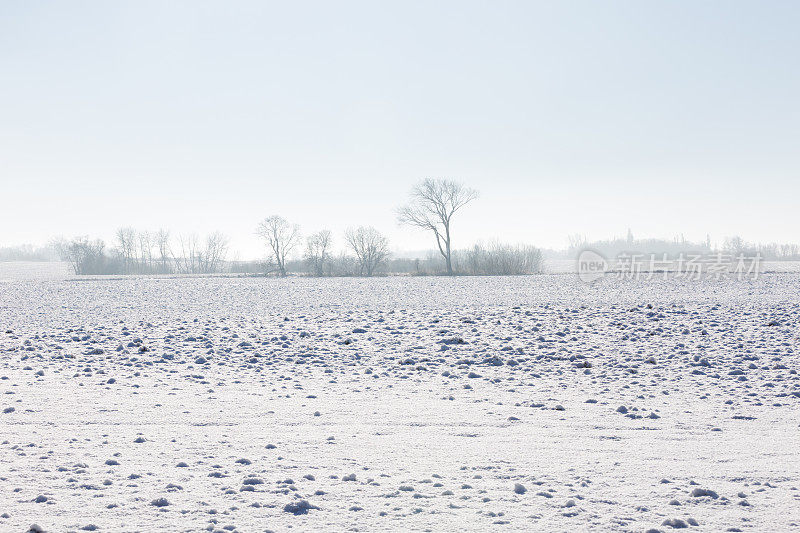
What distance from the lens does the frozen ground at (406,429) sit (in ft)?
16.5

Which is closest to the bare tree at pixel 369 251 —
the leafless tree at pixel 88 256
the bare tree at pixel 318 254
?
the bare tree at pixel 318 254

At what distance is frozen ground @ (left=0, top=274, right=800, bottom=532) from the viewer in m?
5.04

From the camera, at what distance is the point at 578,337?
49.5 ft

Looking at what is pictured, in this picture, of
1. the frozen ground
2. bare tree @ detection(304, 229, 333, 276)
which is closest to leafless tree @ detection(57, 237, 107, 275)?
bare tree @ detection(304, 229, 333, 276)

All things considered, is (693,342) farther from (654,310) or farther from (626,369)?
(654,310)

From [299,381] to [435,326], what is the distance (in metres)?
6.94

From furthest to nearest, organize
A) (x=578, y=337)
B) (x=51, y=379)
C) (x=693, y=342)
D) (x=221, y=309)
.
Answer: (x=221, y=309) < (x=578, y=337) < (x=693, y=342) < (x=51, y=379)

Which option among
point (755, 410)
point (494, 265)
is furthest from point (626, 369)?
point (494, 265)

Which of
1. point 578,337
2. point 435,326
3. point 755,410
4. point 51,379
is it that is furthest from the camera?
point 435,326

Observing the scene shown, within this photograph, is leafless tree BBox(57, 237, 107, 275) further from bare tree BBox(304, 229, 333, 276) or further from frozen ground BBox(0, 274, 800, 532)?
frozen ground BBox(0, 274, 800, 532)

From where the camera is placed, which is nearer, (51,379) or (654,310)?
(51,379)

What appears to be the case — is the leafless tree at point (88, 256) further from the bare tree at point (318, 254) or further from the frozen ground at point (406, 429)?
the frozen ground at point (406, 429)
